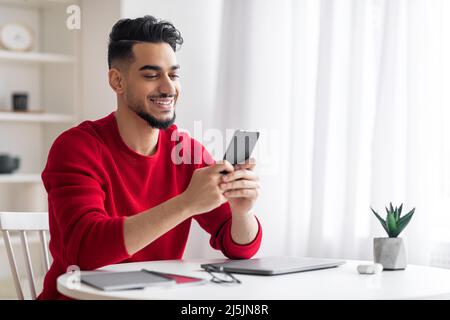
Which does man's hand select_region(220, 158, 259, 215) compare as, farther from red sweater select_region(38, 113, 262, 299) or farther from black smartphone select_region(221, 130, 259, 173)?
red sweater select_region(38, 113, 262, 299)

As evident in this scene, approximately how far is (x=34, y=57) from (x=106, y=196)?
6.44 feet

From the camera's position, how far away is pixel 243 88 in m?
3.32

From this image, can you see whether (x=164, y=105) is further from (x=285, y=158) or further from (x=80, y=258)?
(x=285, y=158)

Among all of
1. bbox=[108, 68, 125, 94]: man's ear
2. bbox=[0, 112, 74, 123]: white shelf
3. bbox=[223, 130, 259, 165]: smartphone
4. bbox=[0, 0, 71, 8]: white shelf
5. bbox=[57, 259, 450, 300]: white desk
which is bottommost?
bbox=[57, 259, 450, 300]: white desk

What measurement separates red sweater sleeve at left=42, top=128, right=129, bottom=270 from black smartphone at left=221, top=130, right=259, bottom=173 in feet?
0.95

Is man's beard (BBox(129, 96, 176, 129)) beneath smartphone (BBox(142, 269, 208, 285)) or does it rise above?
above

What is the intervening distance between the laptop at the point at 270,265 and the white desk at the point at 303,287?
0.02 meters

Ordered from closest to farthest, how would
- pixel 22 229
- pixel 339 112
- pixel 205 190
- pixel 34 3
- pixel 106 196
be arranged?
pixel 205 190
pixel 106 196
pixel 22 229
pixel 339 112
pixel 34 3

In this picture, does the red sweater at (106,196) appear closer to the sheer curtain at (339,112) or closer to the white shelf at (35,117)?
the sheer curtain at (339,112)

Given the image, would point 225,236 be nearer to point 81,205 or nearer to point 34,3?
point 81,205

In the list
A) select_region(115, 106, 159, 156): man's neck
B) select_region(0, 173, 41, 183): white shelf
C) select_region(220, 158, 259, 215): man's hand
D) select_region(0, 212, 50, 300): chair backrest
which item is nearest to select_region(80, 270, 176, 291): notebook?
select_region(220, 158, 259, 215): man's hand

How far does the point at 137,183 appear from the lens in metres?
2.05

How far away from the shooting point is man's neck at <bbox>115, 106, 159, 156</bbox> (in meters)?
2.09
